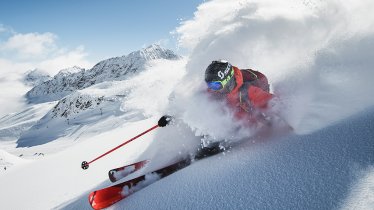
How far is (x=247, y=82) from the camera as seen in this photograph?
4.95 m

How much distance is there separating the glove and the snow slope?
25cm

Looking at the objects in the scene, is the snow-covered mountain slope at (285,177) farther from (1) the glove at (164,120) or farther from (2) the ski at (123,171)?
(1) the glove at (164,120)

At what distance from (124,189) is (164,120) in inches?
71.4

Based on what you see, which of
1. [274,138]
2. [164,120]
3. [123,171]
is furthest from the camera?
[164,120]

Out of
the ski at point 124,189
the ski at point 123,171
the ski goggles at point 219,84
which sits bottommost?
the ski at point 124,189

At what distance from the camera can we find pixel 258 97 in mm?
4918

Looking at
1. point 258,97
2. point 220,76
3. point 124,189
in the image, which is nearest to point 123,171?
point 124,189

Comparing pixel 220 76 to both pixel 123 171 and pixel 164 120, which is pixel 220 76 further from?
pixel 123 171

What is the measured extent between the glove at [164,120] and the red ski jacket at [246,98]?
1322mm

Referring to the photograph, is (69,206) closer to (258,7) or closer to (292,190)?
(292,190)

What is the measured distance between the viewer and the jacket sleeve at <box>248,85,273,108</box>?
4.90m

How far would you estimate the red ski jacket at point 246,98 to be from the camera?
192 inches

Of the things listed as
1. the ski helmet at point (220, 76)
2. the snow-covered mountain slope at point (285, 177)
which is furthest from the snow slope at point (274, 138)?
the ski helmet at point (220, 76)

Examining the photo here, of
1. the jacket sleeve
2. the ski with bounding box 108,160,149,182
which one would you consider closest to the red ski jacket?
the jacket sleeve
